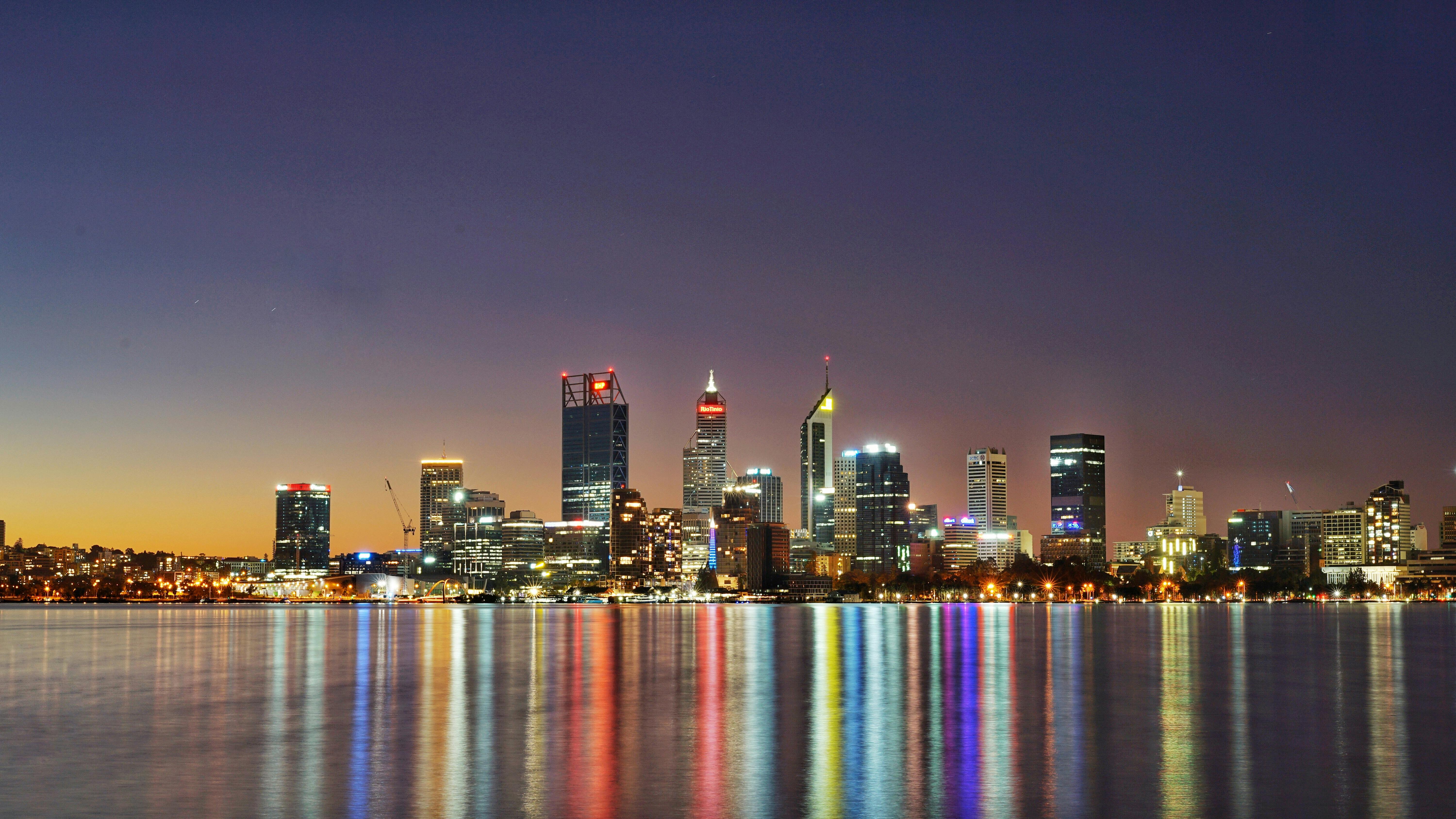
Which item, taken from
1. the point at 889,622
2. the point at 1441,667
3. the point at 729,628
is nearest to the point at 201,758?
the point at 1441,667

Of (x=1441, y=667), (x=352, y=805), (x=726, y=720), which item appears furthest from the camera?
(x=1441, y=667)

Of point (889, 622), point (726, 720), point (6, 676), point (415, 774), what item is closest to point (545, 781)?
point (415, 774)

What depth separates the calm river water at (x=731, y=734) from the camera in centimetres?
2603

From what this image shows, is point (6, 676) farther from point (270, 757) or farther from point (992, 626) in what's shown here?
point (992, 626)

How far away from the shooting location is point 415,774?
29234 mm

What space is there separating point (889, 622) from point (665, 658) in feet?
268

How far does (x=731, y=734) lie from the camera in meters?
37.3

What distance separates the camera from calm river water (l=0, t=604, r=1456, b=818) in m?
26.0

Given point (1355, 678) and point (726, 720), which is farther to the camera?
point (1355, 678)

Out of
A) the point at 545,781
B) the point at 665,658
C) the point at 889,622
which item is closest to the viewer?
the point at 545,781

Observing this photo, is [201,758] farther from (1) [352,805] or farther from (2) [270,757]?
(1) [352,805]

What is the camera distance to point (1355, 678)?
2413 inches

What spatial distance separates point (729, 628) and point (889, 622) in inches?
1010

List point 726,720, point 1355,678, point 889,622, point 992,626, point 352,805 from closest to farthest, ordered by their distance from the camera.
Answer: point 352,805 < point 726,720 < point 1355,678 < point 992,626 < point 889,622
